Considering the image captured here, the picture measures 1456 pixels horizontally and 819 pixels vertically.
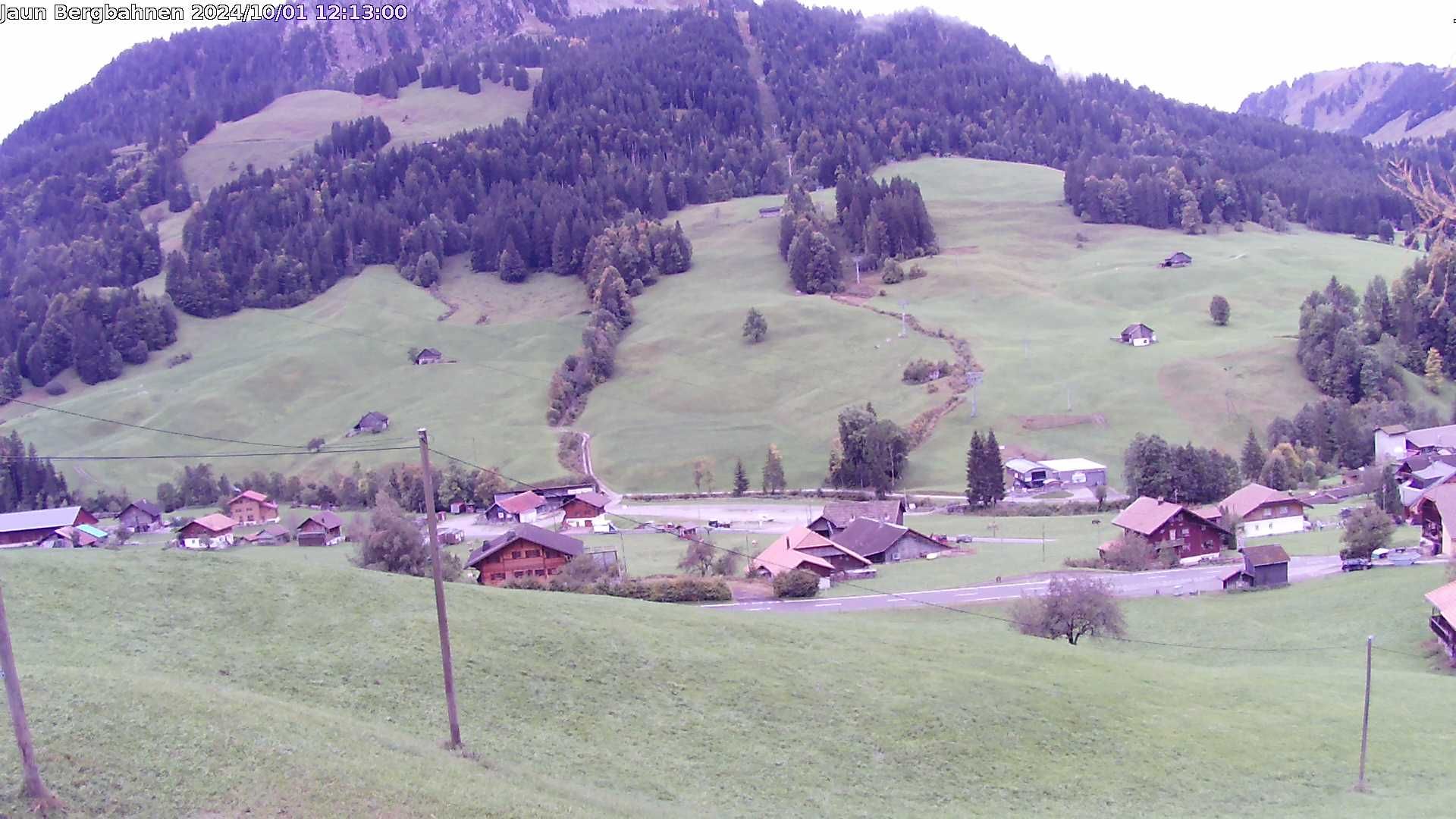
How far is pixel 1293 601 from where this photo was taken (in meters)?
48.1

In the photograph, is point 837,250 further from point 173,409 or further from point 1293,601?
point 1293,601

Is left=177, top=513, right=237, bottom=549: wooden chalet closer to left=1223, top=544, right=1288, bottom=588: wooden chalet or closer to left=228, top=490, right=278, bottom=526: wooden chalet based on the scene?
left=228, top=490, right=278, bottom=526: wooden chalet

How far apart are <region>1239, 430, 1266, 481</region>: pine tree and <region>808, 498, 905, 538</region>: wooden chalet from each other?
26.6 metres

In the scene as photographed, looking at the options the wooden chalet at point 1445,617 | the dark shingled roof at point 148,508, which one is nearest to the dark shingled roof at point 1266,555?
the wooden chalet at point 1445,617

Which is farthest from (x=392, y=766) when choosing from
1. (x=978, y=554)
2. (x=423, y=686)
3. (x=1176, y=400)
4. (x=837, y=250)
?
(x=837, y=250)

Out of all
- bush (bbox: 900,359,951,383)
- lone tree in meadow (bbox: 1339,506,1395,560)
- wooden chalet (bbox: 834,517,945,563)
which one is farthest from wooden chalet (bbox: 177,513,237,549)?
lone tree in meadow (bbox: 1339,506,1395,560)

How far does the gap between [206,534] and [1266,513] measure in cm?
7699

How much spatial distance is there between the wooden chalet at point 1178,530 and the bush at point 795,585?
1940 cm

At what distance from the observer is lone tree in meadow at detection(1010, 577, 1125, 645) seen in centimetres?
4162

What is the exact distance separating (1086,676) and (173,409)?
384ft

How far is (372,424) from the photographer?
117 metres

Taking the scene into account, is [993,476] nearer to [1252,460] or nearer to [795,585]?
[1252,460]

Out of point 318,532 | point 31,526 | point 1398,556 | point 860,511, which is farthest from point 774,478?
point 31,526

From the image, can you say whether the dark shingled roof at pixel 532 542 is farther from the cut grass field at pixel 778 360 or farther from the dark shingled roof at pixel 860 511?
the cut grass field at pixel 778 360
